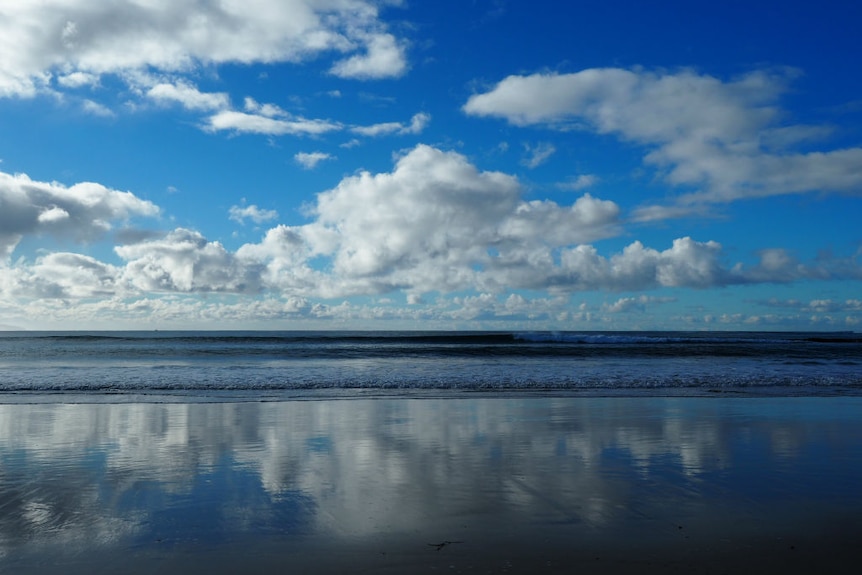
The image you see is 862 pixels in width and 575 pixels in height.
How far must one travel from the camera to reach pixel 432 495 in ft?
22.1

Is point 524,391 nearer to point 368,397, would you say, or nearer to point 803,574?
point 368,397

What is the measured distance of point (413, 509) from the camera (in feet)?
20.4

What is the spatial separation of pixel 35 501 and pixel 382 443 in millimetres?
4712

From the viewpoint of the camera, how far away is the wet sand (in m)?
4.96

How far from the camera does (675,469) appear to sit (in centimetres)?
790

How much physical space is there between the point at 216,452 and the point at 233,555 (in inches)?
169

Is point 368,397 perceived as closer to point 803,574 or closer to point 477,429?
point 477,429

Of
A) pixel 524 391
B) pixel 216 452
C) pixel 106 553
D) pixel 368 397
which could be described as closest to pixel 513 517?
pixel 106 553

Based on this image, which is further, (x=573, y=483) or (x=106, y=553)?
(x=573, y=483)

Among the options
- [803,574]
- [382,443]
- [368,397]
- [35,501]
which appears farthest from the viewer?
[368,397]

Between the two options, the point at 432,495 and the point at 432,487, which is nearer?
the point at 432,495

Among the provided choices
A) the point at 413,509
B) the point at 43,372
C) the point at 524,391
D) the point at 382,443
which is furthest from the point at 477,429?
the point at 43,372

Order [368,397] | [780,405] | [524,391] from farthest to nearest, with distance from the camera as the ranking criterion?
[524,391]
[368,397]
[780,405]

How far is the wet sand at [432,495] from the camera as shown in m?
4.96
